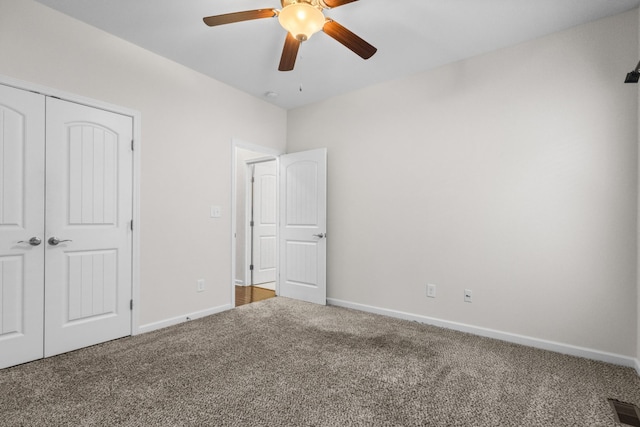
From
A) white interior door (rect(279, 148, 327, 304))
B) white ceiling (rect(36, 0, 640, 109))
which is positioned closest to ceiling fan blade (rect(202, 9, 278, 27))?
white ceiling (rect(36, 0, 640, 109))

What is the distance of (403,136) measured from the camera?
3699mm

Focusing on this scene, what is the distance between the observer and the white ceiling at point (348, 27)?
2.48 metres

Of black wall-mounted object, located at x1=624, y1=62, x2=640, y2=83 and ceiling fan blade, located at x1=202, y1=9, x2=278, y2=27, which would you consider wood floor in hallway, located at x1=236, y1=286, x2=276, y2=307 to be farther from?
black wall-mounted object, located at x1=624, y1=62, x2=640, y2=83

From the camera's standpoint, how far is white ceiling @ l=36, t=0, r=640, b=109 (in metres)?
2.48

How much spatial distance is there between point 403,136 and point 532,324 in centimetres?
220

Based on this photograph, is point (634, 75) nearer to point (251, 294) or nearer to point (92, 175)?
point (92, 175)

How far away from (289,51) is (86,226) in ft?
7.21

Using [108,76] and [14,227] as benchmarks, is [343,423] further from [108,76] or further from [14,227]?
[108,76]

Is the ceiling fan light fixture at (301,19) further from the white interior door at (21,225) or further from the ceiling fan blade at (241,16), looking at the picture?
the white interior door at (21,225)

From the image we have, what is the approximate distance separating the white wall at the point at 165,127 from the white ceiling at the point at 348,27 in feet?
0.55

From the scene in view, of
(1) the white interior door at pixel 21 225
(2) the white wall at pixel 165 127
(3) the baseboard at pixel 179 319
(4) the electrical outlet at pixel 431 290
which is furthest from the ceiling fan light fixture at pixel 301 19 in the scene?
(3) the baseboard at pixel 179 319

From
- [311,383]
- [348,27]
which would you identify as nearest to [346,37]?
[348,27]

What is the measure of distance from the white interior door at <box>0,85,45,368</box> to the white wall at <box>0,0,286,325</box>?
0.29 meters

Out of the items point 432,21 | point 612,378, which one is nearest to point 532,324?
point 612,378
